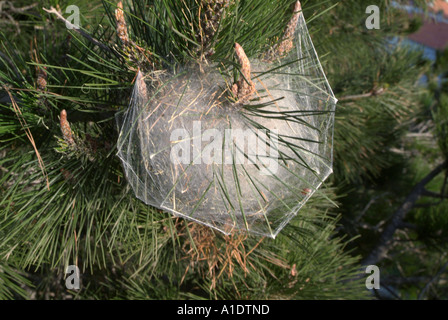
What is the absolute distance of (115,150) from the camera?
1.77ft

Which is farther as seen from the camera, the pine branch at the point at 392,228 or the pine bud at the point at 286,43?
the pine branch at the point at 392,228

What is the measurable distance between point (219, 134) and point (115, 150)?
189 mm

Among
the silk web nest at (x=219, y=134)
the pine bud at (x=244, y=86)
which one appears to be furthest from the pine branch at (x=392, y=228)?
the pine bud at (x=244, y=86)

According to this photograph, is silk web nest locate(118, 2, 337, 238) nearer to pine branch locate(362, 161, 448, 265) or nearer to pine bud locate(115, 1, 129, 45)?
pine bud locate(115, 1, 129, 45)

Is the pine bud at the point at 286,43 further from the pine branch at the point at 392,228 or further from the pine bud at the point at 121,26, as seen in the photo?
the pine branch at the point at 392,228

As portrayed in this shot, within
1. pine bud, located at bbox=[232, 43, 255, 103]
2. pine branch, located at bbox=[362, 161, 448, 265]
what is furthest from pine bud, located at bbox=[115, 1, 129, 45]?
pine branch, located at bbox=[362, 161, 448, 265]

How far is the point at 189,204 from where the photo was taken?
475 millimetres

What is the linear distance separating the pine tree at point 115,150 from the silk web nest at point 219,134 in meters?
0.02

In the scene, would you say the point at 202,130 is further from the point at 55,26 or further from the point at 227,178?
the point at 55,26

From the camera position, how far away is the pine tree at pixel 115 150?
431 mm

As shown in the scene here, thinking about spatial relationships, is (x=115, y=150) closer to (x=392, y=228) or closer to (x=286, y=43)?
(x=286, y=43)

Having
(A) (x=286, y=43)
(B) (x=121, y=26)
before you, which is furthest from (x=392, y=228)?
(B) (x=121, y=26)

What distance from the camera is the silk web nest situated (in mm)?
396

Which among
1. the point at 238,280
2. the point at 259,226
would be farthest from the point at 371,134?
the point at 259,226
